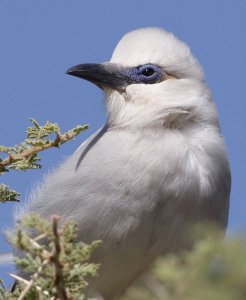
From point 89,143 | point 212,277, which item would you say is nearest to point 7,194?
point 89,143

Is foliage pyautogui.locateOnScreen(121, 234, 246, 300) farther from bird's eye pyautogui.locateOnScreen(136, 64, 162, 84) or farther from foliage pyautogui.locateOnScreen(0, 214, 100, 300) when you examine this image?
bird's eye pyautogui.locateOnScreen(136, 64, 162, 84)

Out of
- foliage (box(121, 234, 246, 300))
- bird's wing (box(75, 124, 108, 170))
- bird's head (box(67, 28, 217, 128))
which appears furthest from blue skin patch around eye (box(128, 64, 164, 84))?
foliage (box(121, 234, 246, 300))

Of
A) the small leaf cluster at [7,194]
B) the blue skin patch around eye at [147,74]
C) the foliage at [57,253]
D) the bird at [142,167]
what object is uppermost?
the blue skin patch around eye at [147,74]

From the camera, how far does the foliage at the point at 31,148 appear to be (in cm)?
366

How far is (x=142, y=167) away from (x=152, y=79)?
0.87 m

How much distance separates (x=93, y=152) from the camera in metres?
5.02

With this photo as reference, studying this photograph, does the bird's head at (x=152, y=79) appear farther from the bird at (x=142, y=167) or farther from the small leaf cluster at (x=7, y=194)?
the small leaf cluster at (x=7, y=194)

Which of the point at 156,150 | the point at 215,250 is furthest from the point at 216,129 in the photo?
the point at 215,250

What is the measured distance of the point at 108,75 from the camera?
532 centimetres

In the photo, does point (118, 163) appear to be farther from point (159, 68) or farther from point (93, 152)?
point (159, 68)

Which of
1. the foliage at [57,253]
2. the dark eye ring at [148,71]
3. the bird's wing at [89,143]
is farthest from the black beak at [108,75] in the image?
the foliage at [57,253]

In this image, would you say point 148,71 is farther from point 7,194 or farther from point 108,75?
point 7,194

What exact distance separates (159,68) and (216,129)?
2.16ft

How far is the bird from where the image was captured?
457 centimetres
